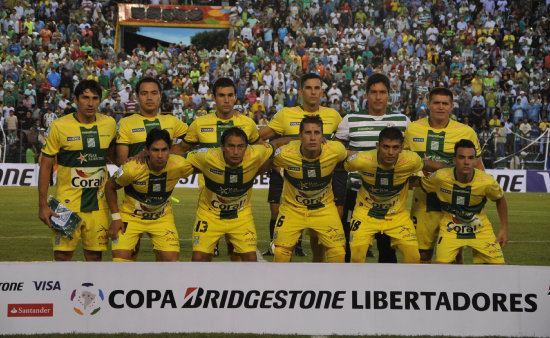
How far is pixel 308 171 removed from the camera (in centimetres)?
808

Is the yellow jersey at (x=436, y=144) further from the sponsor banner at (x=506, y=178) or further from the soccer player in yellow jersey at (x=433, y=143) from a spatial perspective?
the sponsor banner at (x=506, y=178)

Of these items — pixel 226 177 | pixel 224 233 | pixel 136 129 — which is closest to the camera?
pixel 226 177

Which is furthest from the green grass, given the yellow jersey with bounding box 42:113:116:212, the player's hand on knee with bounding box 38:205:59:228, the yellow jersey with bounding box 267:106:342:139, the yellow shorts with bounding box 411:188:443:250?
the player's hand on knee with bounding box 38:205:59:228

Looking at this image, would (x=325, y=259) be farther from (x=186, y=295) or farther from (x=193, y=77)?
(x=193, y=77)

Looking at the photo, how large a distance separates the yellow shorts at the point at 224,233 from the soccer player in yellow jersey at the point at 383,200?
115 cm

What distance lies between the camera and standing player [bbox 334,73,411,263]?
8.67 meters

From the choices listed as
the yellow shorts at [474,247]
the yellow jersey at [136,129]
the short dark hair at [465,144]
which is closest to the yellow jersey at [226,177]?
the yellow jersey at [136,129]

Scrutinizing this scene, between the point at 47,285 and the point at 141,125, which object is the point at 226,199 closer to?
the point at 141,125

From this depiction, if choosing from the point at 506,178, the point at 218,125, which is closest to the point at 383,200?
the point at 218,125

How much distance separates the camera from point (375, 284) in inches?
260

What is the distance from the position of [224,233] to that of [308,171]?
1114 mm

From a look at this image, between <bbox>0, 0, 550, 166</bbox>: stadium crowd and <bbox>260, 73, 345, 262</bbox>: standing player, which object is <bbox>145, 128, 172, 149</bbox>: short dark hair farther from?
<bbox>0, 0, 550, 166</bbox>: stadium crowd

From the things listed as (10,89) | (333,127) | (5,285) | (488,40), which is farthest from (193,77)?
(5,285)

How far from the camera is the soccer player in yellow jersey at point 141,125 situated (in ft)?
27.4
